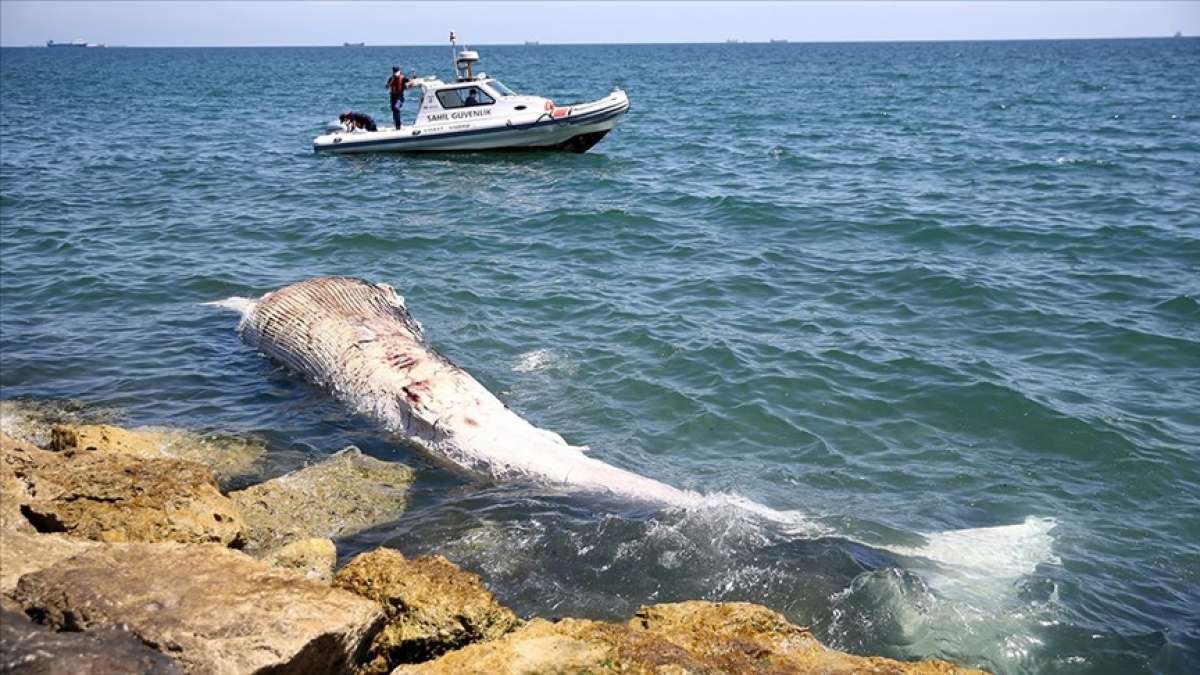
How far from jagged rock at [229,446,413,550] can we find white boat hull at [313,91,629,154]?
17.6 metres

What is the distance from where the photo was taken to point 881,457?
7.86 m

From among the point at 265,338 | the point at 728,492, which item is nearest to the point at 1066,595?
the point at 728,492

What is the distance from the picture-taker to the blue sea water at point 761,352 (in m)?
5.91

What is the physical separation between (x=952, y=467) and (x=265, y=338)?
6.34 meters

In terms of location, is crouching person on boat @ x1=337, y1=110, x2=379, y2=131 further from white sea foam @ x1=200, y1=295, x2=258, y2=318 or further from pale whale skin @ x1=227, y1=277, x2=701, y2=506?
pale whale skin @ x1=227, y1=277, x2=701, y2=506

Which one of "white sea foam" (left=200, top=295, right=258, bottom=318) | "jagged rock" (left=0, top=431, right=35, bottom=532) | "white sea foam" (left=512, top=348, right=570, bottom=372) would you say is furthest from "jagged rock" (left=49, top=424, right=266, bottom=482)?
"white sea foam" (left=200, top=295, right=258, bottom=318)

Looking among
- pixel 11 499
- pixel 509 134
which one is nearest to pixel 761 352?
pixel 11 499

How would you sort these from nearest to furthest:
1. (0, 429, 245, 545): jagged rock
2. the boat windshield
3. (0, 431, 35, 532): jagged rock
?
1. (0, 431, 35, 532): jagged rock
2. (0, 429, 245, 545): jagged rock
3. the boat windshield

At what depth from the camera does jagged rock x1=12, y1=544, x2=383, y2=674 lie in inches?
130

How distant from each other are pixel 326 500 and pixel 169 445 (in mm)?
1759

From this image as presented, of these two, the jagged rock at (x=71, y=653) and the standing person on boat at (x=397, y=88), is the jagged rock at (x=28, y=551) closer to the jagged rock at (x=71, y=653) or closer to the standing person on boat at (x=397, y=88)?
the jagged rock at (x=71, y=653)

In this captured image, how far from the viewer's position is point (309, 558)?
505 cm

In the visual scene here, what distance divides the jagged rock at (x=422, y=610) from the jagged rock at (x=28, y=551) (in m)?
1.14

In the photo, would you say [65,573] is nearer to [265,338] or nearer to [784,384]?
[265,338]
